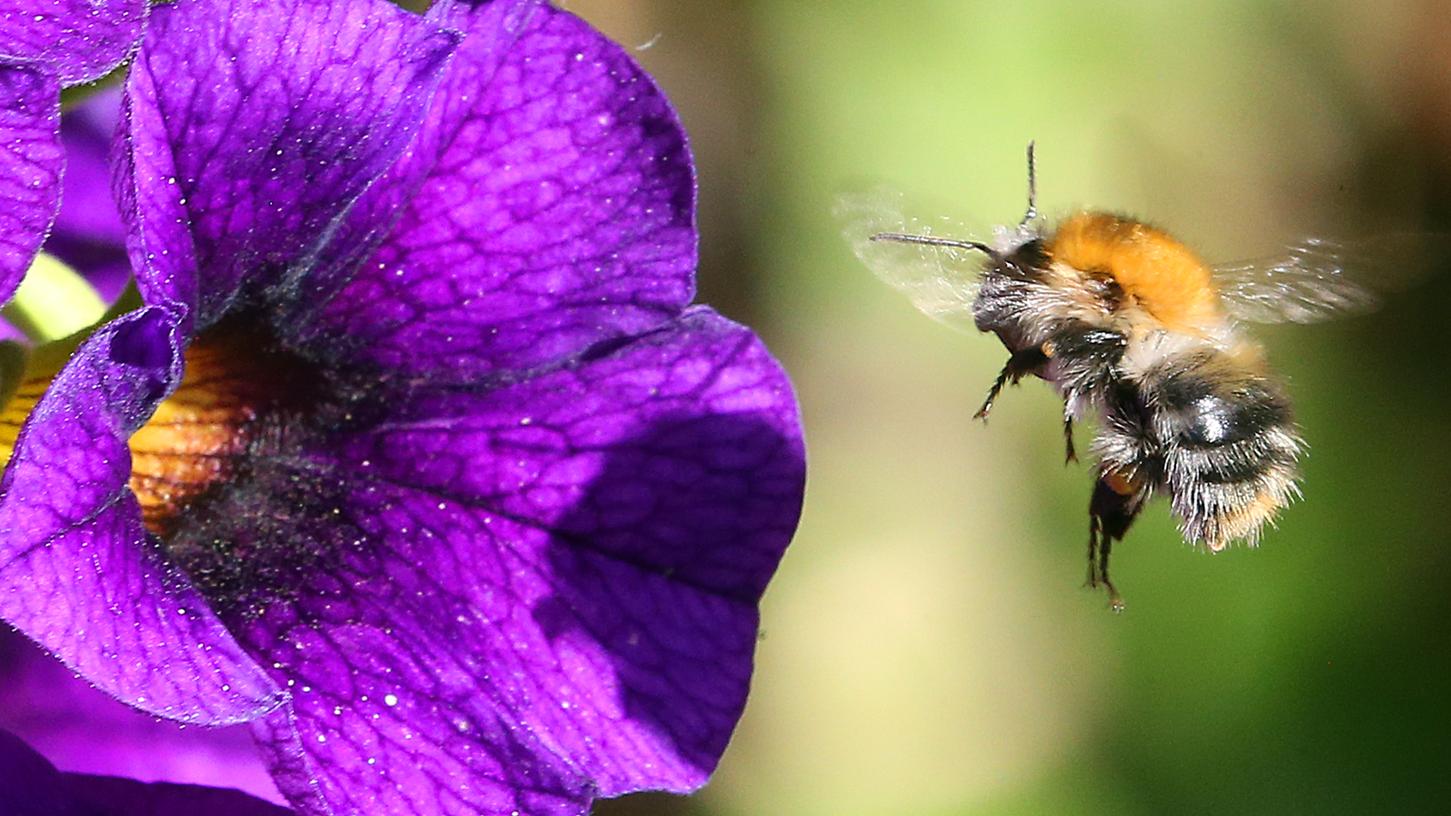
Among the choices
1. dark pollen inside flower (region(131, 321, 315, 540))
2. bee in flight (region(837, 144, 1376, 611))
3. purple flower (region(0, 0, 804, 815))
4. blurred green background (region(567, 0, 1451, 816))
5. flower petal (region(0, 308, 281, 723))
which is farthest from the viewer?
blurred green background (region(567, 0, 1451, 816))

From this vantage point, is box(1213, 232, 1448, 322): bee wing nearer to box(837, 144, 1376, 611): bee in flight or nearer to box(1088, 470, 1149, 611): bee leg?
box(837, 144, 1376, 611): bee in flight

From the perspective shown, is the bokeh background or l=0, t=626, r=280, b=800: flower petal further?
the bokeh background

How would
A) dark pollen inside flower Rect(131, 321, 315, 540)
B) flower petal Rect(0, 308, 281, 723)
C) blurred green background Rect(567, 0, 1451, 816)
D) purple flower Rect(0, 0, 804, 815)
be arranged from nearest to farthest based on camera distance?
1. flower petal Rect(0, 308, 281, 723)
2. purple flower Rect(0, 0, 804, 815)
3. dark pollen inside flower Rect(131, 321, 315, 540)
4. blurred green background Rect(567, 0, 1451, 816)

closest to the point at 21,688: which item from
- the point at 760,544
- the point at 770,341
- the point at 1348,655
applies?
the point at 760,544

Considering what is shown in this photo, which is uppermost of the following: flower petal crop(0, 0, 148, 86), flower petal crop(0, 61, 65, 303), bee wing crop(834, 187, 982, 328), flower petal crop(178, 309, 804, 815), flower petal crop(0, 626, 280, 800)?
flower petal crop(0, 0, 148, 86)

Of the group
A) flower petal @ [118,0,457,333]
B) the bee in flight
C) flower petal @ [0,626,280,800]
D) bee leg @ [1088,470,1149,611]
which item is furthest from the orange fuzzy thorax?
flower petal @ [0,626,280,800]

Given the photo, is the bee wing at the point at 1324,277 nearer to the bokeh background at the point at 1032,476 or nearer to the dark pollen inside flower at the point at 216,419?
the dark pollen inside flower at the point at 216,419

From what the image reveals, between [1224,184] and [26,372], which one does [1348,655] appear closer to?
[1224,184]
